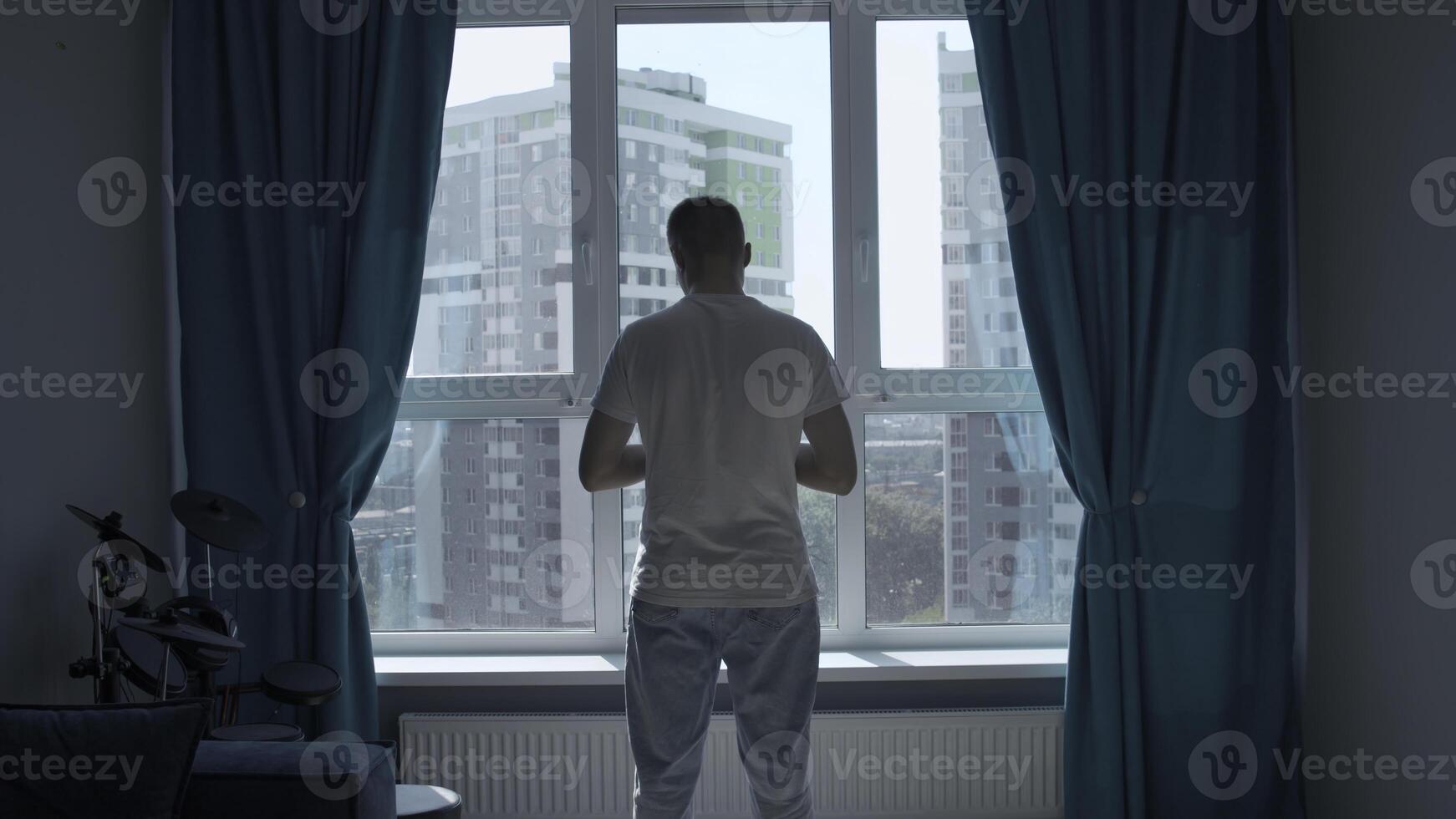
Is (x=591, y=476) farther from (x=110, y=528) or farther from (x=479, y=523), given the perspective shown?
(x=479, y=523)

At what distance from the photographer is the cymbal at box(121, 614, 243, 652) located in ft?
6.09

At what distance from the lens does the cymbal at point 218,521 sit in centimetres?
212

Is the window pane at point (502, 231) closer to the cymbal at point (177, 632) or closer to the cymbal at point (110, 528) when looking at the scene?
the cymbal at point (110, 528)

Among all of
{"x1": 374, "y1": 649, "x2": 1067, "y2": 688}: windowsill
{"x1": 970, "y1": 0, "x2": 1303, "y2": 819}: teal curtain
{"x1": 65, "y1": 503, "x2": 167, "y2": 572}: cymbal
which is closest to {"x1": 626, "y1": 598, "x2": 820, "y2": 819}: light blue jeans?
{"x1": 374, "y1": 649, "x2": 1067, "y2": 688}: windowsill

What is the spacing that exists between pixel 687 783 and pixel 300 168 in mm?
1907

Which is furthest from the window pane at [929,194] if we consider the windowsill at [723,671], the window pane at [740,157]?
the windowsill at [723,671]

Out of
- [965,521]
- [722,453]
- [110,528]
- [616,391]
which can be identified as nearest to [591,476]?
[616,391]

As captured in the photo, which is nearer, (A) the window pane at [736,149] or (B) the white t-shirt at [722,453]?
(B) the white t-shirt at [722,453]

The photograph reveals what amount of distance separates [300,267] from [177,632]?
112cm

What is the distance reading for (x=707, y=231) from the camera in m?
1.78

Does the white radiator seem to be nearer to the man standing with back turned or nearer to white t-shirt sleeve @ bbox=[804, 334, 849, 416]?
the man standing with back turned

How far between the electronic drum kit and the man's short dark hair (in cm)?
117

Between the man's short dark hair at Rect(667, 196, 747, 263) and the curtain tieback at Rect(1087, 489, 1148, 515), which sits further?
the curtain tieback at Rect(1087, 489, 1148, 515)

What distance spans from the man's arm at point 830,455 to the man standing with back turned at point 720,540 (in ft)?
0.14
